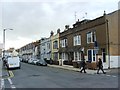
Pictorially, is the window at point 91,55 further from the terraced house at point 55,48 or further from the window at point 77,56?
the terraced house at point 55,48

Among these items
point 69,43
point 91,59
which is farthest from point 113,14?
point 69,43

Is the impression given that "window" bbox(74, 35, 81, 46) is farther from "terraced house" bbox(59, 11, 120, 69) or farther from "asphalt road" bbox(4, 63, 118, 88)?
"asphalt road" bbox(4, 63, 118, 88)

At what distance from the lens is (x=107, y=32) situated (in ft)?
120

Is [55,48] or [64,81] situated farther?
[55,48]

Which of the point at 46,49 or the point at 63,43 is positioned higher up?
the point at 63,43

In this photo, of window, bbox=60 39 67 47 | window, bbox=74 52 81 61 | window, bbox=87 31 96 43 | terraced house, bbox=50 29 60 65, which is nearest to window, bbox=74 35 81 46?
window, bbox=74 52 81 61

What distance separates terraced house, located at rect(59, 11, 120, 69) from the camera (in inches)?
1433

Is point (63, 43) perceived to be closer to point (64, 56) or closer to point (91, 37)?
point (64, 56)

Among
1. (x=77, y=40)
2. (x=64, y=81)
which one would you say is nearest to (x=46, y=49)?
(x=77, y=40)

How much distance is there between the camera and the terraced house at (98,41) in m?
36.4

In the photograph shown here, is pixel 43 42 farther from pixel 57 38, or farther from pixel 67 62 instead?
pixel 67 62

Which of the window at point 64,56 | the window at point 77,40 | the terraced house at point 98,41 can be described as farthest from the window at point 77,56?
the window at point 64,56

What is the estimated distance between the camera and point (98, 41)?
38.4 m

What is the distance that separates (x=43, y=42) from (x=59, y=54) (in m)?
17.8
